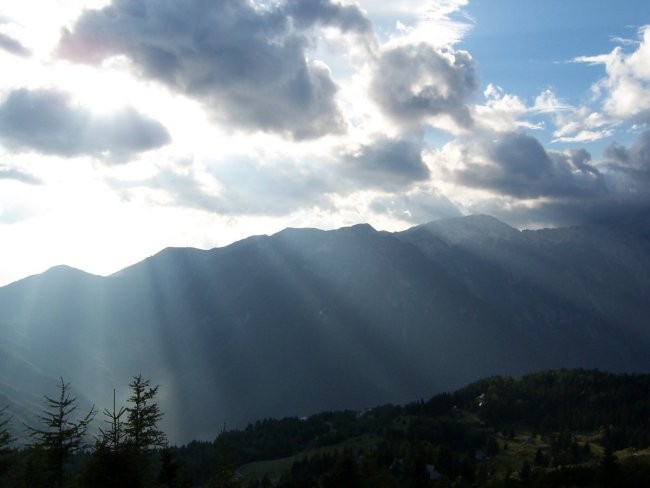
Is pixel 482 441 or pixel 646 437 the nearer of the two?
pixel 646 437

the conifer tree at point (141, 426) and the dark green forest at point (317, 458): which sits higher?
the conifer tree at point (141, 426)

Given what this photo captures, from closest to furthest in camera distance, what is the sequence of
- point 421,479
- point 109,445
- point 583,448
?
point 109,445, point 421,479, point 583,448

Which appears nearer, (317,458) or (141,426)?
(141,426)

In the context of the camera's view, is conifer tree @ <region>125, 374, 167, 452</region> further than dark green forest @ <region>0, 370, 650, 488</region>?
Yes

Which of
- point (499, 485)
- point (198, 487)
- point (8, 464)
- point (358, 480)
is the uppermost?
point (8, 464)

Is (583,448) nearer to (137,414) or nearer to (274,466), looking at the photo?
(274,466)

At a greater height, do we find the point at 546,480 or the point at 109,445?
the point at 109,445

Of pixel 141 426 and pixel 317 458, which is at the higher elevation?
pixel 141 426

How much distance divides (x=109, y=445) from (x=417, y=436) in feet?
557

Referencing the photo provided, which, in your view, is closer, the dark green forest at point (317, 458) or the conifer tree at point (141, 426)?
the dark green forest at point (317, 458)

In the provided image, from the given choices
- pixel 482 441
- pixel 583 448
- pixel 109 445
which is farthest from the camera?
pixel 482 441

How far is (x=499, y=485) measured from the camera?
89562mm

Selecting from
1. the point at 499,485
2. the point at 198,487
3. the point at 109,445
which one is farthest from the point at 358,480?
the point at 198,487

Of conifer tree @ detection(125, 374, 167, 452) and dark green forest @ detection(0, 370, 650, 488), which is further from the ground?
conifer tree @ detection(125, 374, 167, 452)
